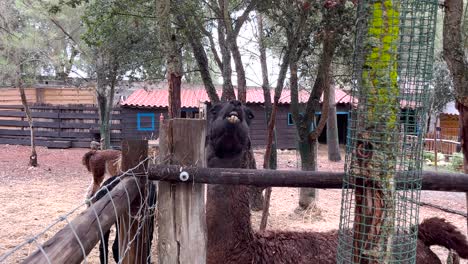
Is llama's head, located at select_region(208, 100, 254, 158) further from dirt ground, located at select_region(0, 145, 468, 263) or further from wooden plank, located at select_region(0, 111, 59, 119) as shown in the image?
wooden plank, located at select_region(0, 111, 59, 119)

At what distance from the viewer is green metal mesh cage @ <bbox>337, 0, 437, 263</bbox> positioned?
1900mm

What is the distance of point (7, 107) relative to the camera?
22031mm

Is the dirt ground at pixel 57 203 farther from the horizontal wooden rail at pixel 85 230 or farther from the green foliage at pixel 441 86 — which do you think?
the green foliage at pixel 441 86

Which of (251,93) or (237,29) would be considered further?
(251,93)


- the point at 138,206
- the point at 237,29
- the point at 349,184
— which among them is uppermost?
the point at 237,29

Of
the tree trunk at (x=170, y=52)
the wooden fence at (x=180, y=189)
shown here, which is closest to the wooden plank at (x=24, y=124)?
the tree trunk at (x=170, y=52)

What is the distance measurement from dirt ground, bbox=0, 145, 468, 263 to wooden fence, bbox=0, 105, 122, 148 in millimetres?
4312

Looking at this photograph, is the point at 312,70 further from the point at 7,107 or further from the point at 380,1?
the point at 7,107

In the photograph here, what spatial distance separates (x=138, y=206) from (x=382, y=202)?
1244mm

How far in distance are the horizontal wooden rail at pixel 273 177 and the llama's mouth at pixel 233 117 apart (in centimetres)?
118

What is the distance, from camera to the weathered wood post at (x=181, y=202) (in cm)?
207

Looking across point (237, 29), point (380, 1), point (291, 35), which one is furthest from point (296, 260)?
point (237, 29)

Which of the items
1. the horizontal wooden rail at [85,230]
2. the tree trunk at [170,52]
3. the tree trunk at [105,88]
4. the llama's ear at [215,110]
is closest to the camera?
the horizontal wooden rail at [85,230]

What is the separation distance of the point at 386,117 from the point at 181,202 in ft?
3.41
